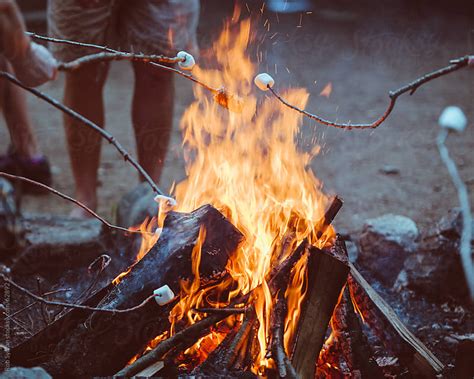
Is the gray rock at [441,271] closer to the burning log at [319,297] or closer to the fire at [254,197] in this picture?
the fire at [254,197]

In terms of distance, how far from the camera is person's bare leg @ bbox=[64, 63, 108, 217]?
352cm

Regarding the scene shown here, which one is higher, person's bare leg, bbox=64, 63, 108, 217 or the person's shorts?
the person's shorts

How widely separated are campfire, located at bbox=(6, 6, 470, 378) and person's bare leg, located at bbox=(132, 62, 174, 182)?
1.56m

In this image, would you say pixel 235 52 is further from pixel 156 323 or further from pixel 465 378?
pixel 465 378

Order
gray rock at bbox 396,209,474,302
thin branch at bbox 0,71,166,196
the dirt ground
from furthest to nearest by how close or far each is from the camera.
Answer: the dirt ground < gray rock at bbox 396,209,474,302 < thin branch at bbox 0,71,166,196

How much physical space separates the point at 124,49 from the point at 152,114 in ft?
1.34

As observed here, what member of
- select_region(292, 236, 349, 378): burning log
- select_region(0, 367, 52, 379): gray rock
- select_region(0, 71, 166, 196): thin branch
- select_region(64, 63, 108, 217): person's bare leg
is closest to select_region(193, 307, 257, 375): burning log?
select_region(292, 236, 349, 378): burning log

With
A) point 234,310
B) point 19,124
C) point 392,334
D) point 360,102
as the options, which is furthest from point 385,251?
point 360,102

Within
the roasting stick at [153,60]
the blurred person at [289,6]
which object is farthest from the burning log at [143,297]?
the blurred person at [289,6]

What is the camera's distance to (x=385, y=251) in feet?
9.71

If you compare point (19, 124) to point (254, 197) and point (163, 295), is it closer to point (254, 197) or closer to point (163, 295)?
point (254, 197)

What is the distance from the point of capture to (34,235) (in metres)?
3.06

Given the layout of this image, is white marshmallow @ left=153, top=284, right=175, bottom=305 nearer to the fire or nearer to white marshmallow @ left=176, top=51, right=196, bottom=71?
the fire

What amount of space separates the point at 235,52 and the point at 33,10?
17.7ft
